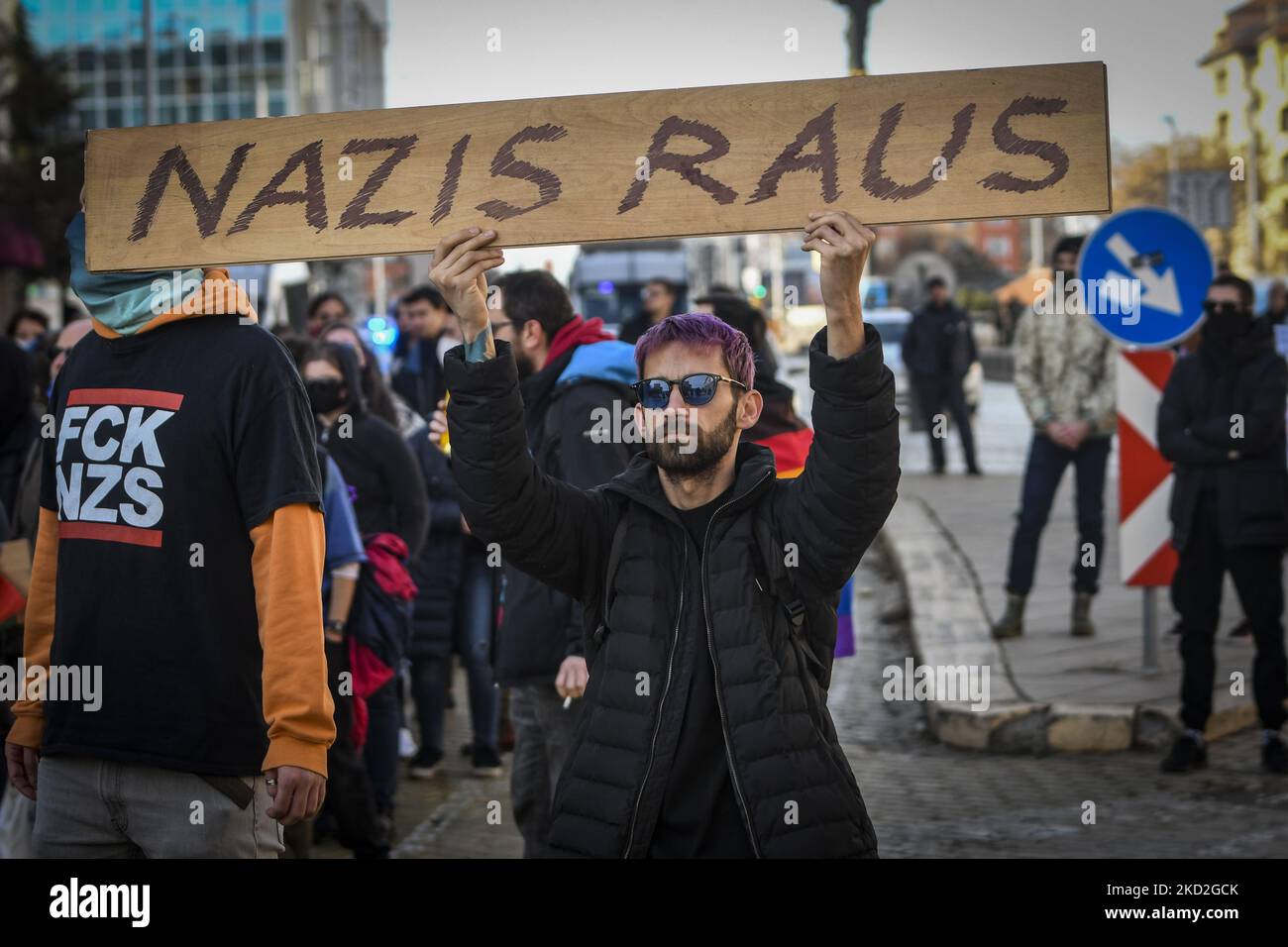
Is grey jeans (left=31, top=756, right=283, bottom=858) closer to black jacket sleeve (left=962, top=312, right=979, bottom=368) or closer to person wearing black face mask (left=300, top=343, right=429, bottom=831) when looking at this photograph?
person wearing black face mask (left=300, top=343, right=429, bottom=831)

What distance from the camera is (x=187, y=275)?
343 cm

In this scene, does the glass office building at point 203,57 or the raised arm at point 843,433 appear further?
the glass office building at point 203,57

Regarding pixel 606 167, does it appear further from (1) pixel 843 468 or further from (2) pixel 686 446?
(1) pixel 843 468

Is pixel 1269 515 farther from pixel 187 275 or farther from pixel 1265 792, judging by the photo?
pixel 187 275

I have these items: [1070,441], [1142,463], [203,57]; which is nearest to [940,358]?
[1070,441]

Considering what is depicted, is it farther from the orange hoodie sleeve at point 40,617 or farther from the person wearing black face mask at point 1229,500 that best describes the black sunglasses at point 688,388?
the person wearing black face mask at point 1229,500

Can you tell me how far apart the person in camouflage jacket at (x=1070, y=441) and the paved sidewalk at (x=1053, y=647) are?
298mm

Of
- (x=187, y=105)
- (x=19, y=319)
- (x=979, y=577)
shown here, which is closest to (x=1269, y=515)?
(x=979, y=577)

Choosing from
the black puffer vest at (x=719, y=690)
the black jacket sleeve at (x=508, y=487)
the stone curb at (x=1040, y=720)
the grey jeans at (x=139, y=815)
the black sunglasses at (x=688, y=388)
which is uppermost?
the black sunglasses at (x=688, y=388)

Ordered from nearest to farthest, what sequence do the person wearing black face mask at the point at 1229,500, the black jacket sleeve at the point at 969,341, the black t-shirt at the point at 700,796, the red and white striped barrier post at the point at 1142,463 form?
the black t-shirt at the point at 700,796
the person wearing black face mask at the point at 1229,500
the red and white striped barrier post at the point at 1142,463
the black jacket sleeve at the point at 969,341

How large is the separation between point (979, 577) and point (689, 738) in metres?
8.86

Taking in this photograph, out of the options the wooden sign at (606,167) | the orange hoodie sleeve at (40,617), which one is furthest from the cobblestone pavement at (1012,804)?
the wooden sign at (606,167)

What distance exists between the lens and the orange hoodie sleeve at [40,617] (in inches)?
142

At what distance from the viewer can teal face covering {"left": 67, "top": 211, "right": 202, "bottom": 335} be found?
339 cm
